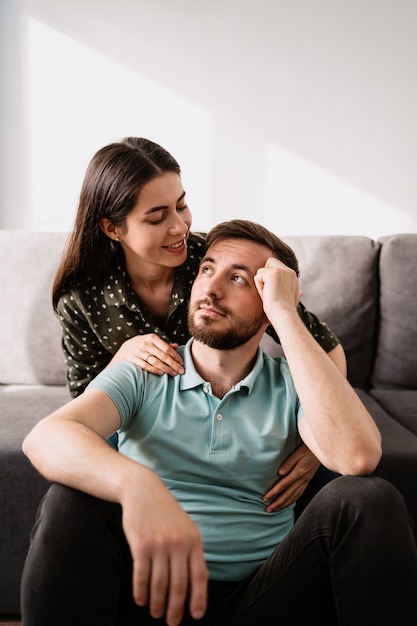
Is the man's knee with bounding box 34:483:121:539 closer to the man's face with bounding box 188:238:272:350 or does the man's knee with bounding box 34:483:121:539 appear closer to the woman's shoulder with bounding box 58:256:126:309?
the man's face with bounding box 188:238:272:350

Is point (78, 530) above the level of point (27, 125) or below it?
below

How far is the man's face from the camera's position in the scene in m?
1.27

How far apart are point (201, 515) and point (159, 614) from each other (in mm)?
314

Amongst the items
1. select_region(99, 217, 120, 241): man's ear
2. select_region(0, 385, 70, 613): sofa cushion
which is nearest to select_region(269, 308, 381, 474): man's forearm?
select_region(99, 217, 120, 241): man's ear

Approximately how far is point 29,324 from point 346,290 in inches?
40.6

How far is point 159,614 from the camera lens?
86cm

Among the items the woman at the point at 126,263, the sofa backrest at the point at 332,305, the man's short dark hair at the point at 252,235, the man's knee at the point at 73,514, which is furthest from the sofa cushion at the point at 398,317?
the man's knee at the point at 73,514

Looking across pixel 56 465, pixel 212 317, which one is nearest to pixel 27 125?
pixel 212 317

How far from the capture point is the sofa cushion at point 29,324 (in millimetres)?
2031

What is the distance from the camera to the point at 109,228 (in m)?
1.58

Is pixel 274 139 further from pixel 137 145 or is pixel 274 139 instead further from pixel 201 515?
pixel 201 515

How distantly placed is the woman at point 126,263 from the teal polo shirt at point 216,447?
0.20 m

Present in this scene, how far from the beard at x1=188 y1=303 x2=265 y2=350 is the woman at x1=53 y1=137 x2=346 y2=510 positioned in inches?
7.0

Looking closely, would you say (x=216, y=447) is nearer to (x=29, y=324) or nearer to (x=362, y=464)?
(x=362, y=464)
